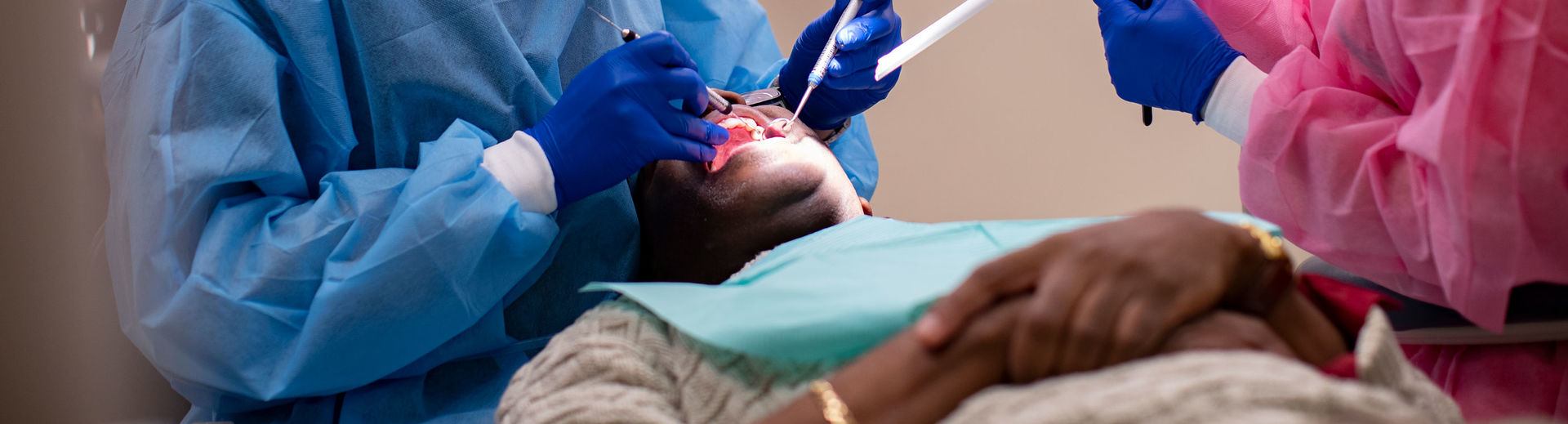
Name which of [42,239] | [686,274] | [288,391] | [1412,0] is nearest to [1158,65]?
[1412,0]

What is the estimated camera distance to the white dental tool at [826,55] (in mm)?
1619

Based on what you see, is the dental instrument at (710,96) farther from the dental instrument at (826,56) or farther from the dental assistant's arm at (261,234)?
the dental assistant's arm at (261,234)

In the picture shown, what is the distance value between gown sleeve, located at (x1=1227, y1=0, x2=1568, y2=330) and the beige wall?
2.98ft

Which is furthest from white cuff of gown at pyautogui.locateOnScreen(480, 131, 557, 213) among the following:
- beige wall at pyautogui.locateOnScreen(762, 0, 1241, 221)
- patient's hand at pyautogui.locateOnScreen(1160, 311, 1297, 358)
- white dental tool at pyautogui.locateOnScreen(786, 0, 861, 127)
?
→ beige wall at pyautogui.locateOnScreen(762, 0, 1241, 221)

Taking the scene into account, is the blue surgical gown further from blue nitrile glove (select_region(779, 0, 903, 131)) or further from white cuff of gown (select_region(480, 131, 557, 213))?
blue nitrile glove (select_region(779, 0, 903, 131))

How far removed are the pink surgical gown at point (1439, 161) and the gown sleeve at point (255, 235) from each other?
3.48ft

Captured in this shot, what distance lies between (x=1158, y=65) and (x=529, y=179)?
1.05 m

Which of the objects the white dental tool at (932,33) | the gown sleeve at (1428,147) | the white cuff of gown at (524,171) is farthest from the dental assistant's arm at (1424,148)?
the white cuff of gown at (524,171)

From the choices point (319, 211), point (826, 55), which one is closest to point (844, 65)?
point (826, 55)

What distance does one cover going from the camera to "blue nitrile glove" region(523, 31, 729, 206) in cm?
137

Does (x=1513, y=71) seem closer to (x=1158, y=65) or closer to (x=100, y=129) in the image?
(x=1158, y=65)

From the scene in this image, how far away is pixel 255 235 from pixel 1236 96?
144cm

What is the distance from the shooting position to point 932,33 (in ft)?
5.17

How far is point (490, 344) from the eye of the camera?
140 cm
